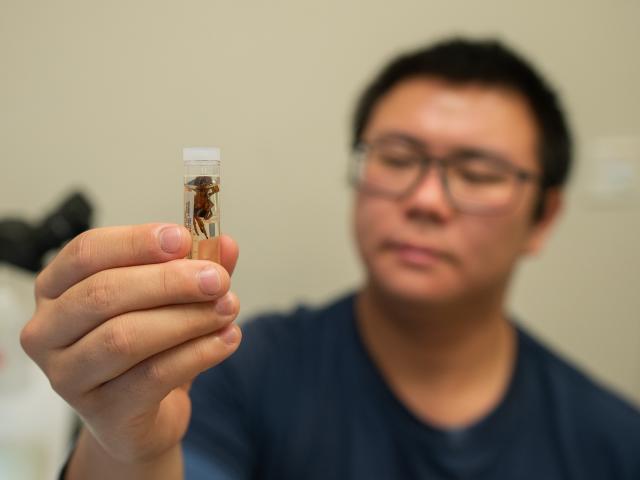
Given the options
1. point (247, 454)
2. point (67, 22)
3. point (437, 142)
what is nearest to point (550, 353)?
point (437, 142)

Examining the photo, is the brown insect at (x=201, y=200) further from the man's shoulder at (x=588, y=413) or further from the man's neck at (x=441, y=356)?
the man's shoulder at (x=588, y=413)

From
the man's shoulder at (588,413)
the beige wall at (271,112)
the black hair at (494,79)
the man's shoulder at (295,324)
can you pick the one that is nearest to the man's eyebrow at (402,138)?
the black hair at (494,79)

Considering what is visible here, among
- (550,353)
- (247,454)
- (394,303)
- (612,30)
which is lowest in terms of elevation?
(247,454)

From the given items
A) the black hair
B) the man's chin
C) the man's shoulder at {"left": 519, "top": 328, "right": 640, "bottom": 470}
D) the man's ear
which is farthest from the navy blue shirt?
the black hair

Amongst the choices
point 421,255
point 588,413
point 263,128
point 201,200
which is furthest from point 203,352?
point 588,413

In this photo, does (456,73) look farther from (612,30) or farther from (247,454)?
(247,454)
